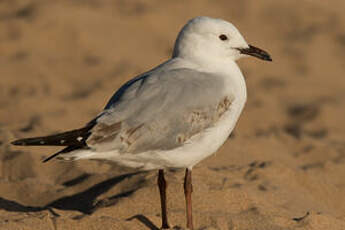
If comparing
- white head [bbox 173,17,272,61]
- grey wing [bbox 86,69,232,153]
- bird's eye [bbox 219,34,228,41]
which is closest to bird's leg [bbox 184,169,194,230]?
grey wing [bbox 86,69,232,153]

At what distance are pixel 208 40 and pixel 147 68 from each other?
16.2 feet

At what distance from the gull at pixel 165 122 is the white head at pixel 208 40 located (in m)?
0.07

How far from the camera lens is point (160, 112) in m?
4.44

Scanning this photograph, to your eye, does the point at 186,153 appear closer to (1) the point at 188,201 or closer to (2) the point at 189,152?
(2) the point at 189,152

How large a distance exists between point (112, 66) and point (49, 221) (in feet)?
18.1

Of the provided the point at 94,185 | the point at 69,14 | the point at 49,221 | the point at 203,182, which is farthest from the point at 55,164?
the point at 69,14

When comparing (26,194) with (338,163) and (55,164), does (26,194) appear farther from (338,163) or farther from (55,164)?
(338,163)

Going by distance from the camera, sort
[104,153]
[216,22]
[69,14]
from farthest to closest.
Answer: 1. [69,14]
2. [216,22]
3. [104,153]

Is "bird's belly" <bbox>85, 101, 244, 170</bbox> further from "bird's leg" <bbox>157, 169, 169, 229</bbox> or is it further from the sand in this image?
the sand

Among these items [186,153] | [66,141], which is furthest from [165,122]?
[66,141]

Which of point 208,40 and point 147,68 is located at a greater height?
point 208,40

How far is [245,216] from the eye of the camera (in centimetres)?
512

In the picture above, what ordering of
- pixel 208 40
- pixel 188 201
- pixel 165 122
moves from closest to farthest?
1. pixel 165 122
2. pixel 188 201
3. pixel 208 40

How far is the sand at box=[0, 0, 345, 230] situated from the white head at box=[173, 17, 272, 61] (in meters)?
1.02
